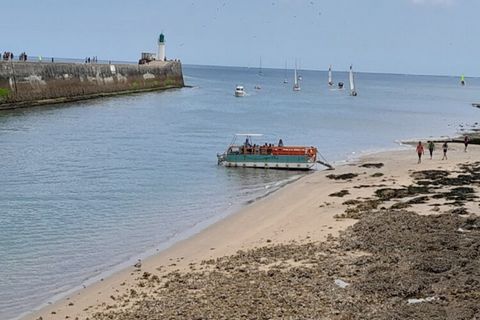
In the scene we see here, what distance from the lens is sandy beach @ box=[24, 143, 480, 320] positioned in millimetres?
11586

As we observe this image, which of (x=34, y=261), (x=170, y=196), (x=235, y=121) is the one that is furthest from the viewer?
(x=235, y=121)

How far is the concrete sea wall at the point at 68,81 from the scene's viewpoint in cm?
6122

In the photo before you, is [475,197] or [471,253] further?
[475,197]

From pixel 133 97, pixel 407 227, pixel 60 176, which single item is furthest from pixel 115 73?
pixel 407 227

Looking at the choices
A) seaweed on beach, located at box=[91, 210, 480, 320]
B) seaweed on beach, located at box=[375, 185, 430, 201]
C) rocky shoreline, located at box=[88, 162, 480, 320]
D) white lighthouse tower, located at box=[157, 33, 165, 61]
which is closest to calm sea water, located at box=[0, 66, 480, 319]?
rocky shoreline, located at box=[88, 162, 480, 320]

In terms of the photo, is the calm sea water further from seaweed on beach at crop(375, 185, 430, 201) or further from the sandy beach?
seaweed on beach at crop(375, 185, 430, 201)

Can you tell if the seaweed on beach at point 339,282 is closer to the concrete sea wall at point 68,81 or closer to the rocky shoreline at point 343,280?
the rocky shoreline at point 343,280

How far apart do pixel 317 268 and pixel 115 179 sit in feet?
58.1

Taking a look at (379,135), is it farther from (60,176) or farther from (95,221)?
(95,221)

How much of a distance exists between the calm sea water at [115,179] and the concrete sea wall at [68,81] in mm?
2247

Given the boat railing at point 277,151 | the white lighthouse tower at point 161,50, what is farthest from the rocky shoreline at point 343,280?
the white lighthouse tower at point 161,50

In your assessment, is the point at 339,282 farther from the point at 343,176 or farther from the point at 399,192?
the point at 343,176

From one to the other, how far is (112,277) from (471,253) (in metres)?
8.33

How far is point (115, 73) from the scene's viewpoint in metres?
91.2
